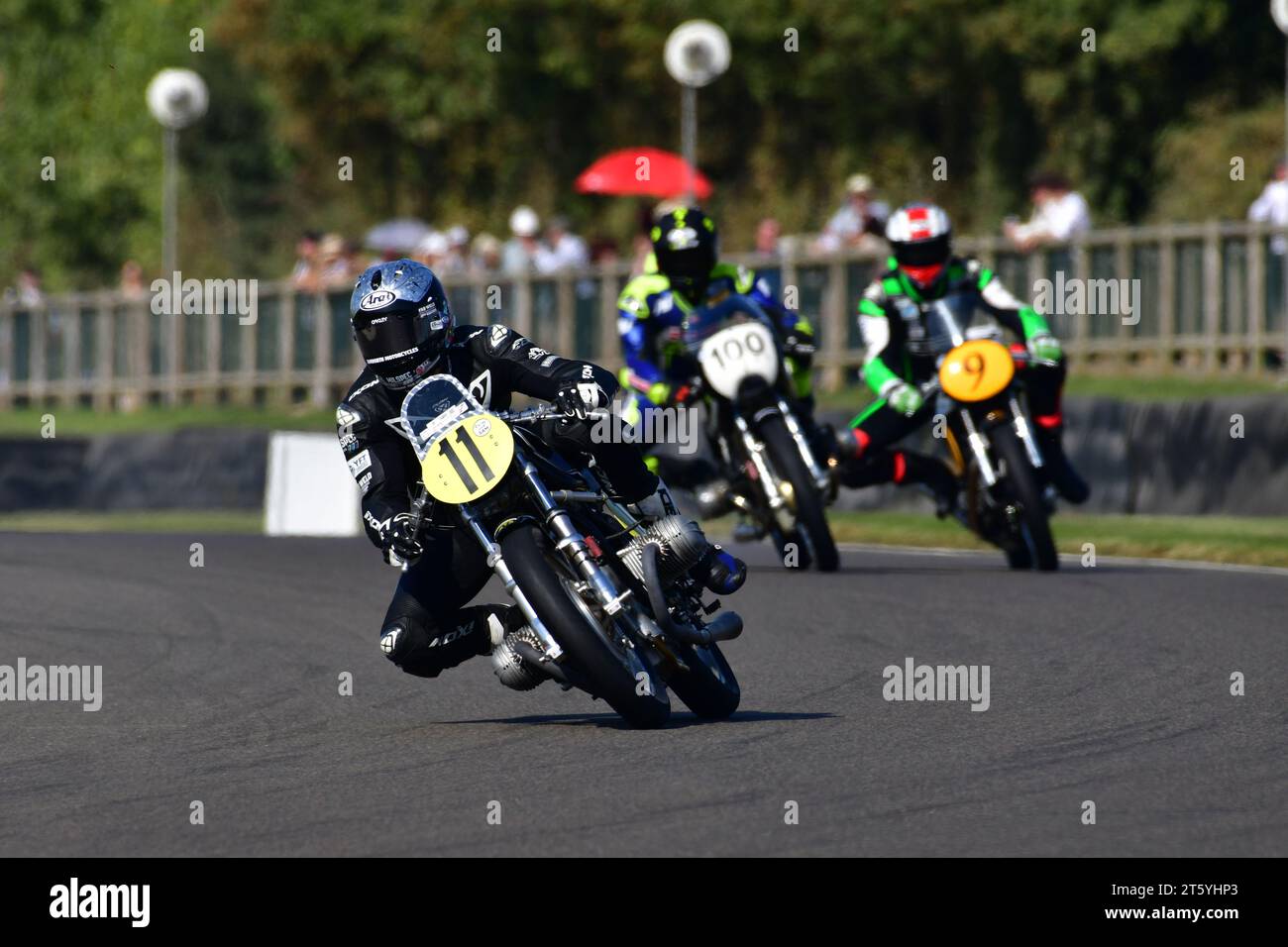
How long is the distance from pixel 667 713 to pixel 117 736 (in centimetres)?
176

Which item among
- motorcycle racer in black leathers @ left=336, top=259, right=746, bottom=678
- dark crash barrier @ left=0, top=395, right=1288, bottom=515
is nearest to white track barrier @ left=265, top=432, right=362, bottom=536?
dark crash barrier @ left=0, top=395, right=1288, bottom=515

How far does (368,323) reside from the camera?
863 cm

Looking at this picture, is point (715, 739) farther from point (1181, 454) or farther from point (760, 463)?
point (1181, 454)

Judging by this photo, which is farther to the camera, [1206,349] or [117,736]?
[1206,349]

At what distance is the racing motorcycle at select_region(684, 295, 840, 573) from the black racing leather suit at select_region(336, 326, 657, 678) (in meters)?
5.22

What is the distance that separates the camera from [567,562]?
831 centimetres

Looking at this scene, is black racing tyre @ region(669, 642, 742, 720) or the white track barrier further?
the white track barrier

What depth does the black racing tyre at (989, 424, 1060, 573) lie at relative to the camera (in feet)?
45.2

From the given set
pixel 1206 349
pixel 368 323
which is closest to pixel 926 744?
pixel 368 323

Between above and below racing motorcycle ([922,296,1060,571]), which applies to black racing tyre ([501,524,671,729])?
below

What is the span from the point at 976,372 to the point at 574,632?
6324 millimetres

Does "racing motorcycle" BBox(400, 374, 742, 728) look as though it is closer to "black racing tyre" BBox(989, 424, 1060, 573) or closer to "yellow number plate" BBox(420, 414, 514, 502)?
"yellow number plate" BBox(420, 414, 514, 502)

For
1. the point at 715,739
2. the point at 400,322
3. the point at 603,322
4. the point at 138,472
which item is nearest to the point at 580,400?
the point at 400,322
